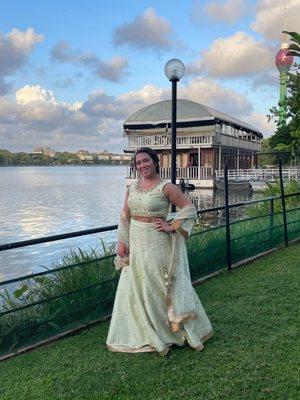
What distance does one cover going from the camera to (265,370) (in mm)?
3373

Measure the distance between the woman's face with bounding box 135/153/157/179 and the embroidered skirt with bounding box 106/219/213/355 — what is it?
1.30 ft

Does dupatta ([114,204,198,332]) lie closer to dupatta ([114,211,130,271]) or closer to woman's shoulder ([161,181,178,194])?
woman's shoulder ([161,181,178,194])

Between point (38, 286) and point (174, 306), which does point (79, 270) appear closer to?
point (38, 286)

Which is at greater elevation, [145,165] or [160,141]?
[160,141]

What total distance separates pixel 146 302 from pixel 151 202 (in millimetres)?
798

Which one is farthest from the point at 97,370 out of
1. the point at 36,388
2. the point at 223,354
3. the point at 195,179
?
the point at 195,179

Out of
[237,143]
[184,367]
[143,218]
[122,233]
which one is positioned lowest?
[184,367]

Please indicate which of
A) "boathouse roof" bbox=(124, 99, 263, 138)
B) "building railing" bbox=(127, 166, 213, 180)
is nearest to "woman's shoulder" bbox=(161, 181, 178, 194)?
"building railing" bbox=(127, 166, 213, 180)

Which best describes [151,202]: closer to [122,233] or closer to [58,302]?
[122,233]

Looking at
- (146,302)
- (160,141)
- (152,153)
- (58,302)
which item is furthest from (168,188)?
(160,141)

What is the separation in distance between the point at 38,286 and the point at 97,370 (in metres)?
1.84

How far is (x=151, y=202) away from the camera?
3.67 m

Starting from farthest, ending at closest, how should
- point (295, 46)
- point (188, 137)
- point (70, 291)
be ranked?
1. point (188, 137)
2. point (295, 46)
3. point (70, 291)

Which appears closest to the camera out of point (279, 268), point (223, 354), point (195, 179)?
point (223, 354)
